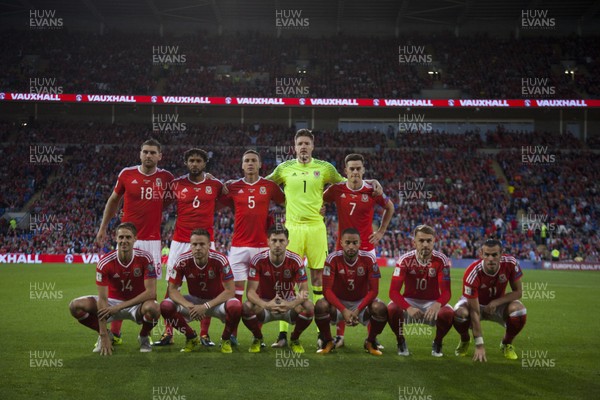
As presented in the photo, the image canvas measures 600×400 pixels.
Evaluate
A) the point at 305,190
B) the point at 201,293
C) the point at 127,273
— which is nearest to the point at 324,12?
the point at 305,190

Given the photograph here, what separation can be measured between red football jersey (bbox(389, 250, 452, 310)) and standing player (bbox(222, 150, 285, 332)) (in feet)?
6.06

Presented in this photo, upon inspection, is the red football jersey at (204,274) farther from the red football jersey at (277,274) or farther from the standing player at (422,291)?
the standing player at (422,291)

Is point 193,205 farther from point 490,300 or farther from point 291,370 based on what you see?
point 490,300

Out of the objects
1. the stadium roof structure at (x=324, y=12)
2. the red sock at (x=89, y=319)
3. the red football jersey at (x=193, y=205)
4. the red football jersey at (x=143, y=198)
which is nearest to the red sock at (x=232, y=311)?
the red football jersey at (x=193, y=205)

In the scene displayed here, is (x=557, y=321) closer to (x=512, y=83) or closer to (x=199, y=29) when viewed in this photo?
(x=512, y=83)

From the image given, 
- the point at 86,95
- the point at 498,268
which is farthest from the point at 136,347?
the point at 86,95

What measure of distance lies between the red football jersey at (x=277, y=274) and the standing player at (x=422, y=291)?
3.87 ft

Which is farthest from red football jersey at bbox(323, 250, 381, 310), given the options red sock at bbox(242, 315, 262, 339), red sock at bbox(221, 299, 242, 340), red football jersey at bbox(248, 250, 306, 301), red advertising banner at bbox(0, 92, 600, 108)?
red advertising banner at bbox(0, 92, 600, 108)

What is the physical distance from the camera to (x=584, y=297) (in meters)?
14.7

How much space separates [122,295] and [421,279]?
3.59 metres

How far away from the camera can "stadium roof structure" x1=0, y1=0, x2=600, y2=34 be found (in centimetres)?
3791

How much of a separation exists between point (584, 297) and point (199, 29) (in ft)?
111

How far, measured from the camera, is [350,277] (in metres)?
7.02

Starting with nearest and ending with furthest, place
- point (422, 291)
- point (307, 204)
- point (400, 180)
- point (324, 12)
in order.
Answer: point (422, 291), point (307, 204), point (400, 180), point (324, 12)
